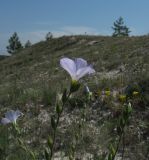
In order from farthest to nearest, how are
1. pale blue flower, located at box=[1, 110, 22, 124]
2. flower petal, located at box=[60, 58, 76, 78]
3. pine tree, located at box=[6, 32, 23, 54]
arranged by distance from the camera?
pine tree, located at box=[6, 32, 23, 54], pale blue flower, located at box=[1, 110, 22, 124], flower petal, located at box=[60, 58, 76, 78]

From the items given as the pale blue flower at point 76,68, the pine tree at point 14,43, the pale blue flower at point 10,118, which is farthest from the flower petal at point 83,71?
the pine tree at point 14,43

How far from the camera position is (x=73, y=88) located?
83.9 inches

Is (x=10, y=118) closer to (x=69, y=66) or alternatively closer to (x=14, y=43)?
(x=69, y=66)

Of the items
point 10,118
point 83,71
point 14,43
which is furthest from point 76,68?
point 14,43

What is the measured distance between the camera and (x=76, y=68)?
2244mm

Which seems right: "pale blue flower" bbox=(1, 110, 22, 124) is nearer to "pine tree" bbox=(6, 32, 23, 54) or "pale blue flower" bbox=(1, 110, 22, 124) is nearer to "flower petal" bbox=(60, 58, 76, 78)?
"flower petal" bbox=(60, 58, 76, 78)

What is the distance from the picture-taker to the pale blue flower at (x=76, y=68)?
2.19 m

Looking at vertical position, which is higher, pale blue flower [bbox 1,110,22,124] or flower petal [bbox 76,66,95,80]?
flower petal [bbox 76,66,95,80]

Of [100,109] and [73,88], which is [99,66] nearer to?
[100,109]

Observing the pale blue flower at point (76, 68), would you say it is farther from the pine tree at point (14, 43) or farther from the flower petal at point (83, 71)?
the pine tree at point (14, 43)

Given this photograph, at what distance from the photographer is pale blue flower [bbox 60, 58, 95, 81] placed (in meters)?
2.19

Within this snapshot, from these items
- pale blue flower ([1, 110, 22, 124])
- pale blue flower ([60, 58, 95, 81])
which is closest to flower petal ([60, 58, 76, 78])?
pale blue flower ([60, 58, 95, 81])

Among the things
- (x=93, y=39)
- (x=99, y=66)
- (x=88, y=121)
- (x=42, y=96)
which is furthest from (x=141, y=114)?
(x=93, y=39)

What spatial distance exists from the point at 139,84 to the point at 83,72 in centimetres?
509
